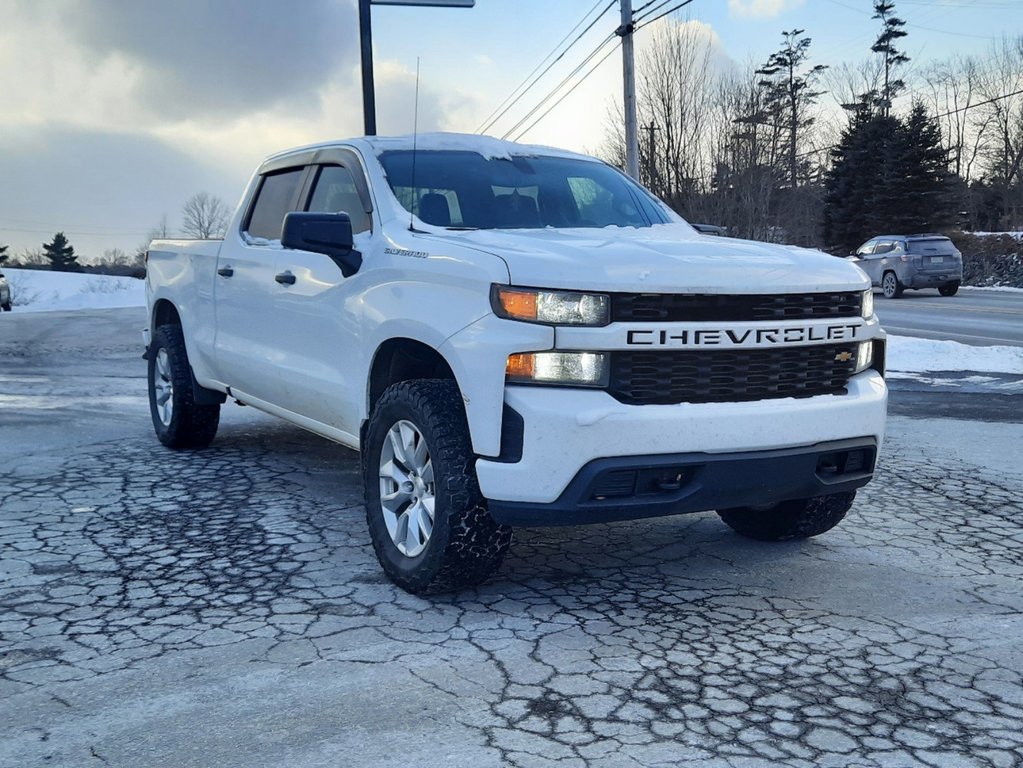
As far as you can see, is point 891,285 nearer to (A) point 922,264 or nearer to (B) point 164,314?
(A) point 922,264

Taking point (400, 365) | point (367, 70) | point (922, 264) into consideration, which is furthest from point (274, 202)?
point (922, 264)

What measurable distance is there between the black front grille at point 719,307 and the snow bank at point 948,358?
25.1 ft

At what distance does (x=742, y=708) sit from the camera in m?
3.04

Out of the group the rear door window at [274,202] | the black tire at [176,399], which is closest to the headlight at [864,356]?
the rear door window at [274,202]

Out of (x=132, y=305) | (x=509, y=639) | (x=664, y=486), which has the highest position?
(x=664, y=486)

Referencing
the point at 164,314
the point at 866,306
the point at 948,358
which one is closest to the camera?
the point at 866,306

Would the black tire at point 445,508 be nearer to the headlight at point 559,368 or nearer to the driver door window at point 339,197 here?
the headlight at point 559,368

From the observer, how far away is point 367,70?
14.2 meters

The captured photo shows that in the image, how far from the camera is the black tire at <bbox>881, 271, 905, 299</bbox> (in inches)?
1029

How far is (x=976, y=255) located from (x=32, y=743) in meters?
36.9

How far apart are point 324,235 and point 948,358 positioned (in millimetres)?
9798

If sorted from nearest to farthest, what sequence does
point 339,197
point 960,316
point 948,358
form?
1. point 339,197
2. point 948,358
3. point 960,316

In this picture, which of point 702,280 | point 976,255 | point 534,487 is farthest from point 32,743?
point 976,255

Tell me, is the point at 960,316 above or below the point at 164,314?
below
